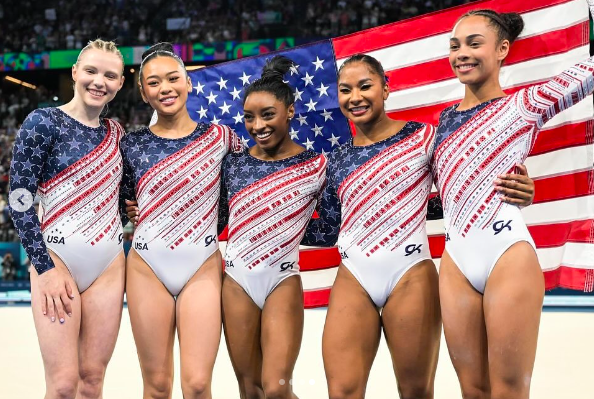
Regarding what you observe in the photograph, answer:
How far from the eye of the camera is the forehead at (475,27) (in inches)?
108

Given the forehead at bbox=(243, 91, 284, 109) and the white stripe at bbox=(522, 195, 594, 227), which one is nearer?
the forehead at bbox=(243, 91, 284, 109)

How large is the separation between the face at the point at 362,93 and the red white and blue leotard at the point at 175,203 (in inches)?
28.9

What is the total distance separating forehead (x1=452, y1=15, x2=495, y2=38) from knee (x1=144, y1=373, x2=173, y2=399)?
2.04 metres

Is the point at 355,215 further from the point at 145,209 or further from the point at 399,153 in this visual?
the point at 145,209

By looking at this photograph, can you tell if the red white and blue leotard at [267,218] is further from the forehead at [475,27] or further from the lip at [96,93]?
the forehead at [475,27]

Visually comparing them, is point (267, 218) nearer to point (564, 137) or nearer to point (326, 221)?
point (326, 221)

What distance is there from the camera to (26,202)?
2.85 meters

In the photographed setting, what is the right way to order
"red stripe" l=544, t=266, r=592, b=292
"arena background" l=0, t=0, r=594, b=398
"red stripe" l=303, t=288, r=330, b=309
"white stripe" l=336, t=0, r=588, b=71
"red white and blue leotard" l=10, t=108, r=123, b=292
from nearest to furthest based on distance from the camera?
1. "red white and blue leotard" l=10, t=108, r=123, b=292
2. "red stripe" l=544, t=266, r=592, b=292
3. "white stripe" l=336, t=0, r=588, b=71
4. "red stripe" l=303, t=288, r=330, b=309
5. "arena background" l=0, t=0, r=594, b=398

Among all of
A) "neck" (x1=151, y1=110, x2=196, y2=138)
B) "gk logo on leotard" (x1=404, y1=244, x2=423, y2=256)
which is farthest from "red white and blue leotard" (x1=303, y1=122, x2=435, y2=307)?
"neck" (x1=151, y1=110, x2=196, y2=138)

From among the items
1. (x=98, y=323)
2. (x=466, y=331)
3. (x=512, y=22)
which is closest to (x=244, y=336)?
(x=98, y=323)

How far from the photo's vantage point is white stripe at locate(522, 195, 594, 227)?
3777mm

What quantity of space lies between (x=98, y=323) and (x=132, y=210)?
603mm

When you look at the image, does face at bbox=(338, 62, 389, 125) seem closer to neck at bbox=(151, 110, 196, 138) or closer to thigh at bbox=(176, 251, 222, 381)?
neck at bbox=(151, 110, 196, 138)

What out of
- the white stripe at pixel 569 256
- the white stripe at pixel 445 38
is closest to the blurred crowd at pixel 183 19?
the white stripe at pixel 445 38
